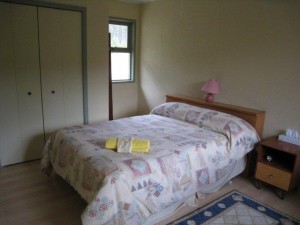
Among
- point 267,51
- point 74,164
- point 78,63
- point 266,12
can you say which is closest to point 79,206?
point 74,164

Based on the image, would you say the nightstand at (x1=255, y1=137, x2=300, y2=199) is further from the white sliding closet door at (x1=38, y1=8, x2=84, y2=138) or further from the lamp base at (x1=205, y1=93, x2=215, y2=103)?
the white sliding closet door at (x1=38, y1=8, x2=84, y2=138)

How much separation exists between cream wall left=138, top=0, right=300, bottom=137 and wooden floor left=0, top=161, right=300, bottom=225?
0.74 m

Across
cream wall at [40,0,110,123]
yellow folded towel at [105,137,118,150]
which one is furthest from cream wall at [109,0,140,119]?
yellow folded towel at [105,137,118,150]

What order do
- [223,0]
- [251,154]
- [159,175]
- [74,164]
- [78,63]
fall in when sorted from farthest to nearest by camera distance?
1. [78,63]
2. [223,0]
3. [251,154]
4. [74,164]
5. [159,175]

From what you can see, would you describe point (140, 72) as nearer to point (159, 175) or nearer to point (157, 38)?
point (157, 38)

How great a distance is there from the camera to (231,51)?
309cm

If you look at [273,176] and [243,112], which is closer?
[273,176]

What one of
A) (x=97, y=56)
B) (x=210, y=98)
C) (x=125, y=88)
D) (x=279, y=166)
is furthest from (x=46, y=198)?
(x=125, y=88)

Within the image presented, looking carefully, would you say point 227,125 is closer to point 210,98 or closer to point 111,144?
point 210,98

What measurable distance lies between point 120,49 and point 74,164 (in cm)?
273

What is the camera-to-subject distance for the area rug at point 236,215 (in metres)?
2.12

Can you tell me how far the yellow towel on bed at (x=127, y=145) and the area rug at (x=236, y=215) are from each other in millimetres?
685

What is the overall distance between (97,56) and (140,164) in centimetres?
208

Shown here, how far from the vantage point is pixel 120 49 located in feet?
14.3
